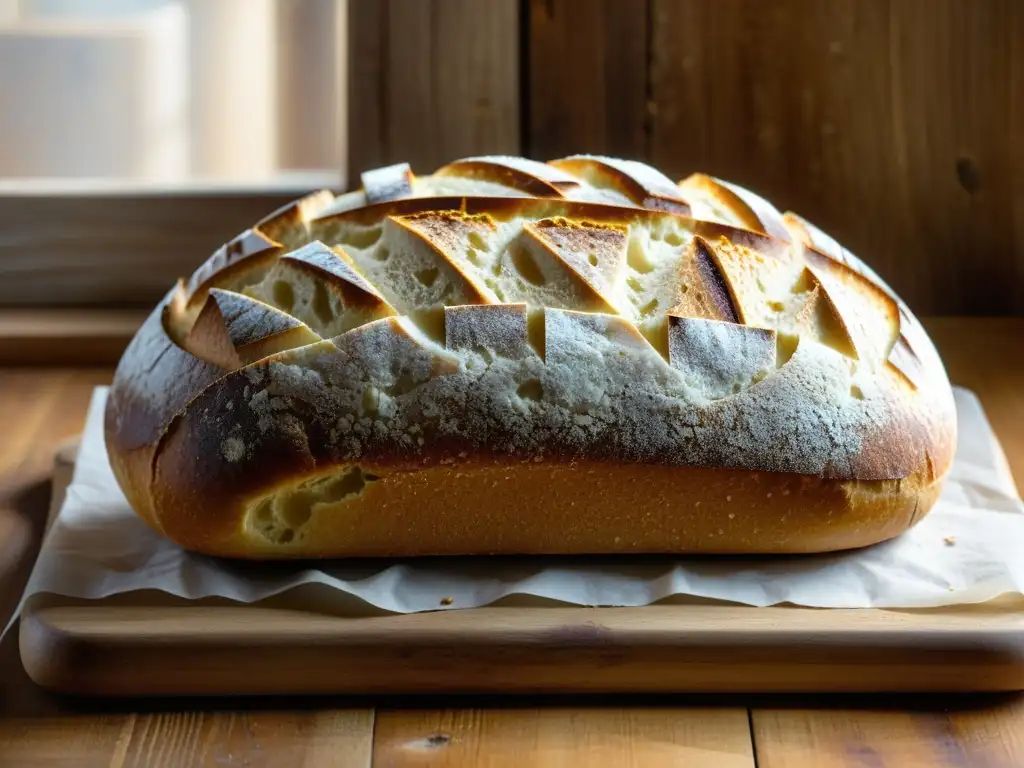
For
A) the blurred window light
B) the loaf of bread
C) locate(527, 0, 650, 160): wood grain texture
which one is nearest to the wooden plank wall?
locate(527, 0, 650, 160): wood grain texture

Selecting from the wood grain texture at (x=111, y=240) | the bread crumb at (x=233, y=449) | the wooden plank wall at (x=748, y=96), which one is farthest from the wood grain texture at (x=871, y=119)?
the bread crumb at (x=233, y=449)

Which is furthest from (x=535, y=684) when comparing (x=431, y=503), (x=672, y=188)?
(x=672, y=188)

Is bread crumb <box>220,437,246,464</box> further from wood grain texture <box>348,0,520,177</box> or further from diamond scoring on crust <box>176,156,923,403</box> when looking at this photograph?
wood grain texture <box>348,0,520,177</box>

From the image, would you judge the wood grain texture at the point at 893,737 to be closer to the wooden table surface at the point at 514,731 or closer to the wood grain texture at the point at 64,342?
the wooden table surface at the point at 514,731

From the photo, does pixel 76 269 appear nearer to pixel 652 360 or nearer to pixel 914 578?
pixel 652 360

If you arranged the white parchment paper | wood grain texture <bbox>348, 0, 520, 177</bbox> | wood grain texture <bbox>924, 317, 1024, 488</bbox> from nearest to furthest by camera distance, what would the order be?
the white parchment paper, wood grain texture <bbox>924, 317, 1024, 488</bbox>, wood grain texture <bbox>348, 0, 520, 177</bbox>

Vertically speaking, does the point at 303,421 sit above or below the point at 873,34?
below

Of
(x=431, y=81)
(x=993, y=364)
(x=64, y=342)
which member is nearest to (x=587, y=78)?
(x=431, y=81)
